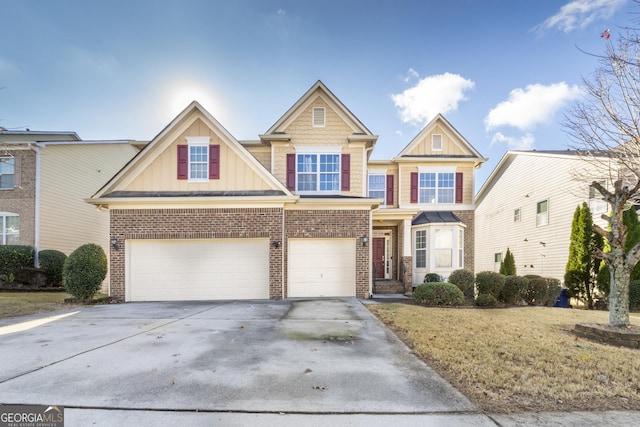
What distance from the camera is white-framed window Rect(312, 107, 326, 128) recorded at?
41.4 ft

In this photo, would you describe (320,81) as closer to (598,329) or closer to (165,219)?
(165,219)

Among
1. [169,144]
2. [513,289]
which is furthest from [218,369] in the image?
[513,289]

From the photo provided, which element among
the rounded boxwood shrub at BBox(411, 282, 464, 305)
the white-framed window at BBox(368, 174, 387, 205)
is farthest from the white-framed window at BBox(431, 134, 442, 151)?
the rounded boxwood shrub at BBox(411, 282, 464, 305)

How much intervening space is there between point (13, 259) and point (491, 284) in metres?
19.9

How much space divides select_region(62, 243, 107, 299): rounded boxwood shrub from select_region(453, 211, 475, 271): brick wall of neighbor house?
14922mm

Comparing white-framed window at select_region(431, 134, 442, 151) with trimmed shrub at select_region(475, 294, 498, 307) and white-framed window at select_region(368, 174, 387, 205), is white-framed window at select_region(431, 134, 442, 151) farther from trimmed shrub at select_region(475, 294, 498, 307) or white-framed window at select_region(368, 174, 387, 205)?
trimmed shrub at select_region(475, 294, 498, 307)

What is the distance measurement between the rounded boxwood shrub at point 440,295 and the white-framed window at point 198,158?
8.54 metres

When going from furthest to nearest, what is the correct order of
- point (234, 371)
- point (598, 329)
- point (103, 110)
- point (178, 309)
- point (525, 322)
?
point (103, 110)
point (178, 309)
point (525, 322)
point (598, 329)
point (234, 371)

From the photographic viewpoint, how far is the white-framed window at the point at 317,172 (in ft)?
40.7

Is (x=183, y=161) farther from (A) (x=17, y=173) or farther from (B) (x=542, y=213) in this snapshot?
(B) (x=542, y=213)

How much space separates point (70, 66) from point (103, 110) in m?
2.43

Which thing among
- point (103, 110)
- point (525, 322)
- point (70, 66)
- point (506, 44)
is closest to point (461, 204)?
point (506, 44)

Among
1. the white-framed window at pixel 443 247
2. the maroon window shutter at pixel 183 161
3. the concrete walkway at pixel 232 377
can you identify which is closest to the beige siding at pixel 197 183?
the maroon window shutter at pixel 183 161

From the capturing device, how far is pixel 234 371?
155 inches
